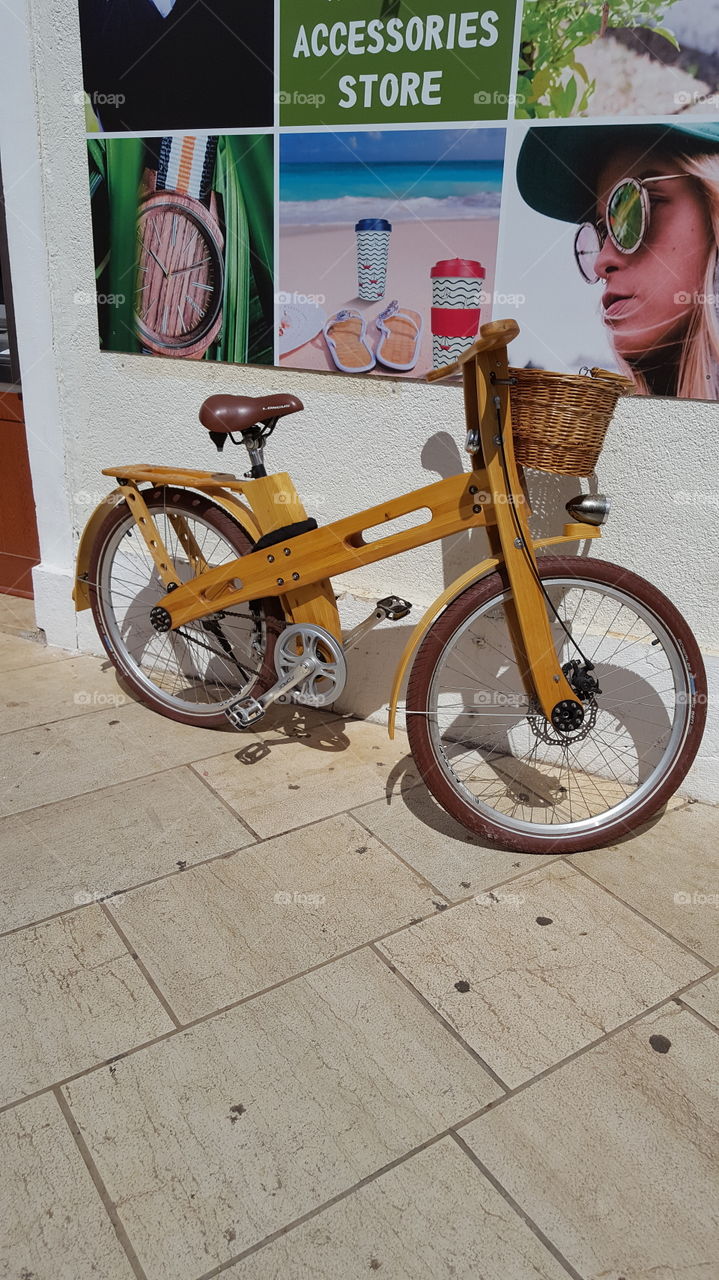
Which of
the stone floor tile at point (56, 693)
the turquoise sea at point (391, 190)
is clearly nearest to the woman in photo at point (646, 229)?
the turquoise sea at point (391, 190)

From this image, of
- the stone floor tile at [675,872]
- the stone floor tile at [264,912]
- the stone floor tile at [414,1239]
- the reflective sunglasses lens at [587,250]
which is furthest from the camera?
the reflective sunglasses lens at [587,250]

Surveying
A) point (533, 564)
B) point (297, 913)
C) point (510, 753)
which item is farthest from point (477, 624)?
point (297, 913)

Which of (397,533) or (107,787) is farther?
(107,787)

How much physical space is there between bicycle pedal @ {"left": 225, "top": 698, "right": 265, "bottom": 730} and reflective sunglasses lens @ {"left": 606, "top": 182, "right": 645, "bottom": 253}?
189 centimetres

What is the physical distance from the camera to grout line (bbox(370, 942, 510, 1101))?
212 cm

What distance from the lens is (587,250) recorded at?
2.91 metres

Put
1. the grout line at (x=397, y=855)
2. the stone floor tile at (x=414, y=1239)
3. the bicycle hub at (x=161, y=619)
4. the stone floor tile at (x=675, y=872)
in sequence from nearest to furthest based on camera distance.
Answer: the stone floor tile at (x=414, y=1239) < the stone floor tile at (x=675, y=872) < the grout line at (x=397, y=855) < the bicycle hub at (x=161, y=619)

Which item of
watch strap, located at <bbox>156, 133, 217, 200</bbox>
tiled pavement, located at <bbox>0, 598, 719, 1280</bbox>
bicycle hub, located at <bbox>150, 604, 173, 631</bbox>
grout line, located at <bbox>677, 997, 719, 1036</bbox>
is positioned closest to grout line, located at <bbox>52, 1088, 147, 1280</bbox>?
tiled pavement, located at <bbox>0, 598, 719, 1280</bbox>

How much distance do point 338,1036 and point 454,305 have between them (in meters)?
2.30

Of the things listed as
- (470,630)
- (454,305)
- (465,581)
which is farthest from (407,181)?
(470,630)

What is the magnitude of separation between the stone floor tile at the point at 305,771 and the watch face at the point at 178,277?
63.2 inches

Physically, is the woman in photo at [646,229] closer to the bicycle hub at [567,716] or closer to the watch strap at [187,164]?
the bicycle hub at [567,716]

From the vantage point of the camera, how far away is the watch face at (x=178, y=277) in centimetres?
359

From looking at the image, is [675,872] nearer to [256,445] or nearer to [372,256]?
[256,445]
